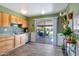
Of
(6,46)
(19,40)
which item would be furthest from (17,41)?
(6,46)

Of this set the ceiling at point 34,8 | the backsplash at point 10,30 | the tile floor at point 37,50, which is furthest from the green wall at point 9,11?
the tile floor at point 37,50

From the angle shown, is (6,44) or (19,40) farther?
(19,40)

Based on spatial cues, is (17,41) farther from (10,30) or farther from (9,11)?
(9,11)

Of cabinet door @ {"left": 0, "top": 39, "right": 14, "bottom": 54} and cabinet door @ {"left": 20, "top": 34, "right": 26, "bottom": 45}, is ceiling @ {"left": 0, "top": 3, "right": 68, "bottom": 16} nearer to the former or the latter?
cabinet door @ {"left": 20, "top": 34, "right": 26, "bottom": 45}

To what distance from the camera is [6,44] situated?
4332mm

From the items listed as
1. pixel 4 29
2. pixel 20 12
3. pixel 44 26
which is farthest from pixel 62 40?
pixel 4 29

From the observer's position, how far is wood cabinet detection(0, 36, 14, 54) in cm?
406

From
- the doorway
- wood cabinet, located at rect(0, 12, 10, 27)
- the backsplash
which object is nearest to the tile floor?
the doorway

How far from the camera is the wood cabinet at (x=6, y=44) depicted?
4059 millimetres

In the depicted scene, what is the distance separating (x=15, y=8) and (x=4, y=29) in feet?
3.66

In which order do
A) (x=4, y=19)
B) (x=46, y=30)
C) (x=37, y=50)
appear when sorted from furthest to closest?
(x=4, y=19)
(x=37, y=50)
(x=46, y=30)

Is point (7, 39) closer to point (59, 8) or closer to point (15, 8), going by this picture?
point (15, 8)

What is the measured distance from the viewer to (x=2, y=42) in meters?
4.08

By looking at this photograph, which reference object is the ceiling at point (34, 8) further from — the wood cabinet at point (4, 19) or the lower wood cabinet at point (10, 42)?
the lower wood cabinet at point (10, 42)
